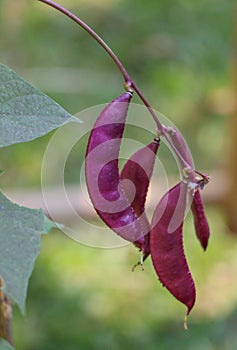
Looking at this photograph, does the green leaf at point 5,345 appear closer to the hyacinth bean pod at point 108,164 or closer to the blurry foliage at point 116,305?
the hyacinth bean pod at point 108,164

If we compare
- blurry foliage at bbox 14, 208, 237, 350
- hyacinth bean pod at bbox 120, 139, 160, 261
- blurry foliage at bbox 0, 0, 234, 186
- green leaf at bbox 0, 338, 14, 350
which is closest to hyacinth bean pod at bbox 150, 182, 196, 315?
hyacinth bean pod at bbox 120, 139, 160, 261

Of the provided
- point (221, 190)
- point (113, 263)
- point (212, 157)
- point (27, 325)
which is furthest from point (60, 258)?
point (212, 157)

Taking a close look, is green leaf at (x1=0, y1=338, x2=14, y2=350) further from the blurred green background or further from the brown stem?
the blurred green background

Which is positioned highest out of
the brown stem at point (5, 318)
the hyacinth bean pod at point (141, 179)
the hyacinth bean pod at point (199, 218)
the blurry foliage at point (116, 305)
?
the hyacinth bean pod at point (141, 179)

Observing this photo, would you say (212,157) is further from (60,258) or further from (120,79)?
(60,258)

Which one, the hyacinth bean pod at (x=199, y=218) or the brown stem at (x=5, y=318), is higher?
the hyacinth bean pod at (x=199, y=218)

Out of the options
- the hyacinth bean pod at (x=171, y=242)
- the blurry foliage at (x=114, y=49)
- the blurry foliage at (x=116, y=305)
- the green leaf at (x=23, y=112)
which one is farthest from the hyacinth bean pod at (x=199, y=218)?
the blurry foliage at (x=114, y=49)

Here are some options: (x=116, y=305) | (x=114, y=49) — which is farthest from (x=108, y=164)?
(x=114, y=49)

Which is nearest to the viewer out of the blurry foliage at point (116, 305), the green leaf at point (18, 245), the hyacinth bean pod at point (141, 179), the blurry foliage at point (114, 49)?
the green leaf at point (18, 245)
